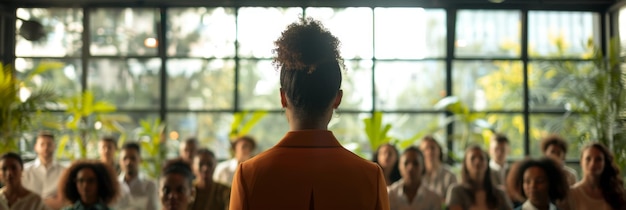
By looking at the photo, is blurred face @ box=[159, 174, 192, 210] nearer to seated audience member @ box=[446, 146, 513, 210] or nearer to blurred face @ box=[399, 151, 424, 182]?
blurred face @ box=[399, 151, 424, 182]

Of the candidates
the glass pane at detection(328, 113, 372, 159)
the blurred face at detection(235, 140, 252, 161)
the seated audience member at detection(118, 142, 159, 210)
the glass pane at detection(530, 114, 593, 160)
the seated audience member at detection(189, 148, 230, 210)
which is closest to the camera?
the seated audience member at detection(189, 148, 230, 210)

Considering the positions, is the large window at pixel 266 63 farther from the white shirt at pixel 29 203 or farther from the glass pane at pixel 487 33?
the white shirt at pixel 29 203

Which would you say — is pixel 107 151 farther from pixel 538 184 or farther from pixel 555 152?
pixel 538 184

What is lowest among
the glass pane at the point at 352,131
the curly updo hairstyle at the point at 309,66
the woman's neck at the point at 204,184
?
the woman's neck at the point at 204,184

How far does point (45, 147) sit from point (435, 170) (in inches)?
123

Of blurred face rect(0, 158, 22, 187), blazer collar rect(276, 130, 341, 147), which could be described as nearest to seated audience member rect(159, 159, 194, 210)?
blurred face rect(0, 158, 22, 187)

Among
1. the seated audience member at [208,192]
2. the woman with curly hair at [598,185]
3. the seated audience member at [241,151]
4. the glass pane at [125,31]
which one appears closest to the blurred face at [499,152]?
the woman with curly hair at [598,185]

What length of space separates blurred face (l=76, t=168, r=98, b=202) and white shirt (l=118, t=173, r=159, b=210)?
1.64 meters

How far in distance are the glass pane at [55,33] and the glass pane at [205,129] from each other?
1244mm

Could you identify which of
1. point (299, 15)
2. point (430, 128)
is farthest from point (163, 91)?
point (299, 15)

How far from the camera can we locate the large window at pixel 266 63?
895cm

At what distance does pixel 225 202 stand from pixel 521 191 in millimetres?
1752

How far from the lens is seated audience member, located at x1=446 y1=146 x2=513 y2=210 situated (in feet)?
17.5

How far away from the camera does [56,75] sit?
902cm
